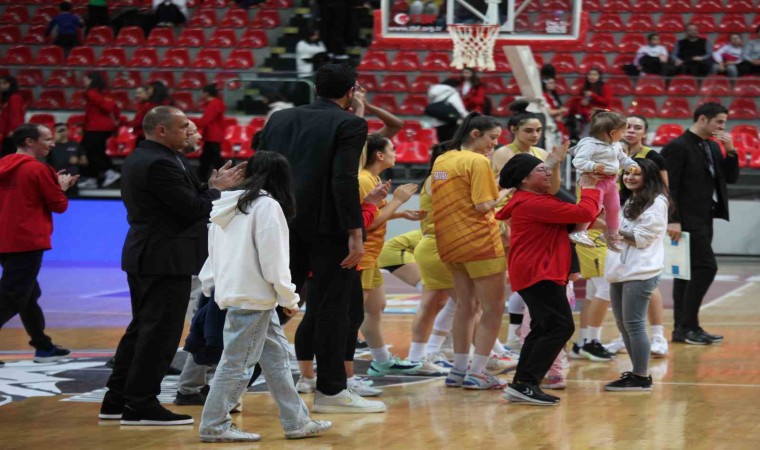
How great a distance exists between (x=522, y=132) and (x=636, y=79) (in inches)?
366

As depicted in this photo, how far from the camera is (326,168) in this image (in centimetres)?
653

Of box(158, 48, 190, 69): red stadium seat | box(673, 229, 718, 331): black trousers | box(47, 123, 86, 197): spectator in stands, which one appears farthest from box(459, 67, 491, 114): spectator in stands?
box(673, 229, 718, 331): black trousers

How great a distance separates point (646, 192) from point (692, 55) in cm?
1170

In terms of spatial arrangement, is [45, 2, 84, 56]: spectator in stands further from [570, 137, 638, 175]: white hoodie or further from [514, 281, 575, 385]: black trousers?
[514, 281, 575, 385]: black trousers

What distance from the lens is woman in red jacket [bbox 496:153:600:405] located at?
6934 millimetres

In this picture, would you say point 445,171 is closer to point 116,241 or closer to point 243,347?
point 243,347

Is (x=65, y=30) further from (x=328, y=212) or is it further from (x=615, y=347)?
(x=328, y=212)

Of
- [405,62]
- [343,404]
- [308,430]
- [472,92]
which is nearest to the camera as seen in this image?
[308,430]

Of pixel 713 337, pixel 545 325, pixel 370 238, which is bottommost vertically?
pixel 713 337

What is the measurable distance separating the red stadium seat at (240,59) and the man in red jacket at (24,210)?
39.7 ft

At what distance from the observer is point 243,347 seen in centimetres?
587

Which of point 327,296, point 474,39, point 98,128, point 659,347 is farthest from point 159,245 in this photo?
point 98,128

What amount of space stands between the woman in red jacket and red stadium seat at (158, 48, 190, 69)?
581 inches

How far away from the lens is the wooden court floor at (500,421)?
19.6ft
